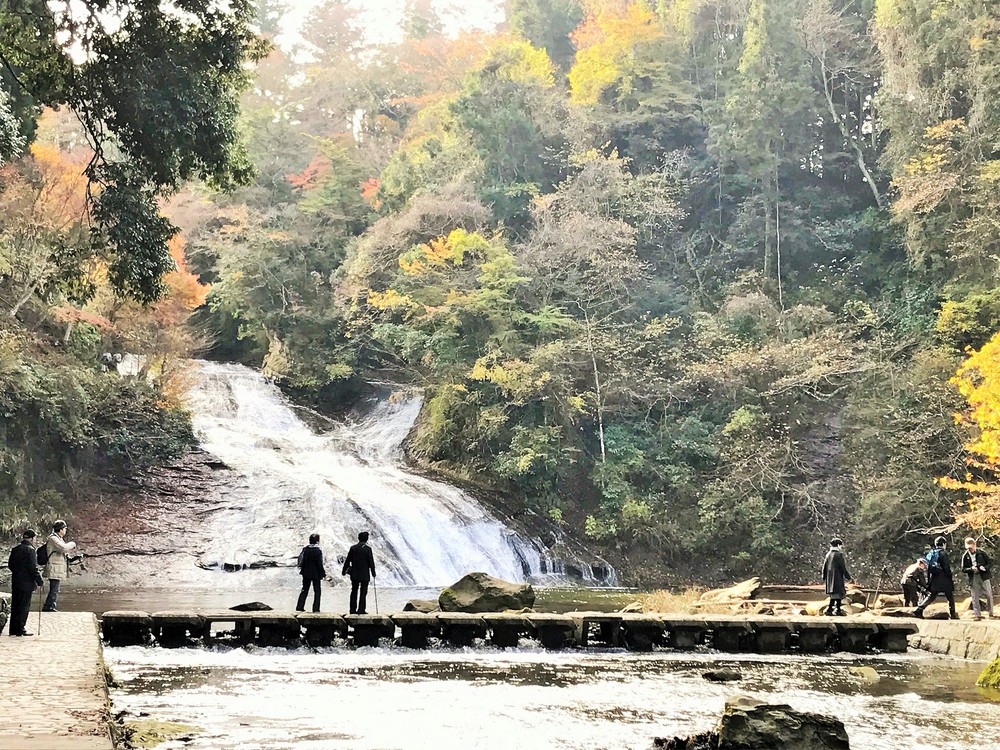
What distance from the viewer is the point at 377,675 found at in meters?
11.5

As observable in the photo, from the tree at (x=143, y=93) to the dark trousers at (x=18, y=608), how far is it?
15.9 ft

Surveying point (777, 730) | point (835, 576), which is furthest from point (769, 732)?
point (835, 576)

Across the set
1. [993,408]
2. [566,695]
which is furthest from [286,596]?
[993,408]

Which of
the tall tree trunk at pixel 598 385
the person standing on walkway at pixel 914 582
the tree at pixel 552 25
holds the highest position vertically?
the tree at pixel 552 25

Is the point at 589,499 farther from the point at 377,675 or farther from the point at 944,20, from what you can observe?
the point at 377,675

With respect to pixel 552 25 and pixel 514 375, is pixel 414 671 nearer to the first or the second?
pixel 514 375

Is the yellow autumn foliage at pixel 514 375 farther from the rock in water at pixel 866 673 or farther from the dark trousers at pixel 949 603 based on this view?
the rock in water at pixel 866 673

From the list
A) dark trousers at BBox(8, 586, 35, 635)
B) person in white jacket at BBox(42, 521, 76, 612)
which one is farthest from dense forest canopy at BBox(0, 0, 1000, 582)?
dark trousers at BBox(8, 586, 35, 635)

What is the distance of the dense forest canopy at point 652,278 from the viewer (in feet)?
86.9

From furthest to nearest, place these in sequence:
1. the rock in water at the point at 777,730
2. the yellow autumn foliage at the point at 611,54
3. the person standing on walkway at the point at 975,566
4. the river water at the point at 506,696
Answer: the yellow autumn foliage at the point at 611,54 → the person standing on walkway at the point at 975,566 → the river water at the point at 506,696 → the rock in water at the point at 777,730

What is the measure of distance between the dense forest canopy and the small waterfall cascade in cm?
224

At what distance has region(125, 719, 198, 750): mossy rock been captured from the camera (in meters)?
7.19

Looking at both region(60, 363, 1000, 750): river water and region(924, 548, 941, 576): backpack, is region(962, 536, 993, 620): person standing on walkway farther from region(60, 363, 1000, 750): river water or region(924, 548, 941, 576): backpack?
region(60, 363, 1000, 750): river water

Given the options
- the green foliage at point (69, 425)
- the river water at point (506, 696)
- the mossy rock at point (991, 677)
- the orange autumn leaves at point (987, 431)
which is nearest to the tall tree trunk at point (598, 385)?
the orange autumn leaves at point (987, 431)
